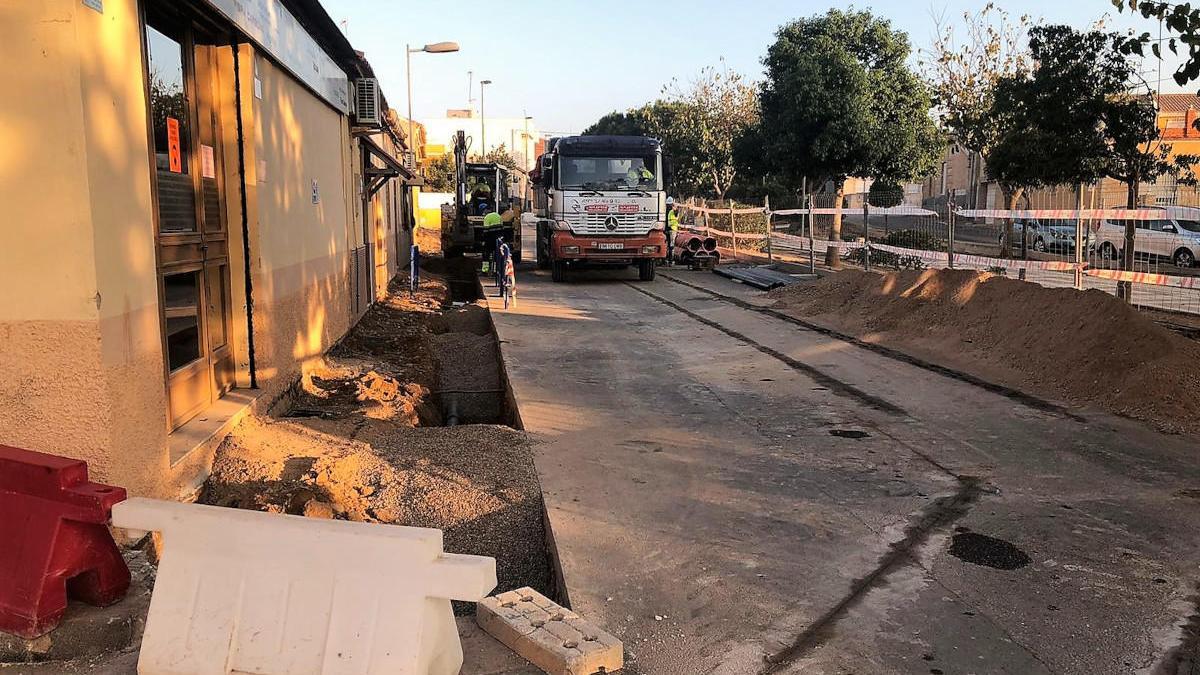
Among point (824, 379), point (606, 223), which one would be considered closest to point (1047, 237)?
point (606, 223)

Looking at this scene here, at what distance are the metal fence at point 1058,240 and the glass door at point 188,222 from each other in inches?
374

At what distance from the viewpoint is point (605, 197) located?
19641mm

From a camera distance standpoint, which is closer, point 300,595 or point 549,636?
point 300,595

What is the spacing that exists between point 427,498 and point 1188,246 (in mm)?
20559

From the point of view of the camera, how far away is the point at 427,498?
5.55m

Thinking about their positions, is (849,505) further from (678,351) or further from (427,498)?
(678,351)

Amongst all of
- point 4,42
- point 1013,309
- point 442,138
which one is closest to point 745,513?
point 4,42

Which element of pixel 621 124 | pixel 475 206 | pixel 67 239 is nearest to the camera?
pixel 67 239

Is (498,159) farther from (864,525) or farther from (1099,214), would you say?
(864,525)

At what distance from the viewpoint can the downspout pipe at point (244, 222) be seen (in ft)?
23.1

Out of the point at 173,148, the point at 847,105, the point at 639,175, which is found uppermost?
the point at 847,105

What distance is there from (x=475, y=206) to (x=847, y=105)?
37.1ft

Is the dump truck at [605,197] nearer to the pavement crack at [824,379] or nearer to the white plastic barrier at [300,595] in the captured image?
the pavement crack at [824,379]

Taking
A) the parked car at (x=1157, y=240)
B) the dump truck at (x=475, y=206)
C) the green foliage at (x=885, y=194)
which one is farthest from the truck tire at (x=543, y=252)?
the parked car at (x=1157, y=240)
